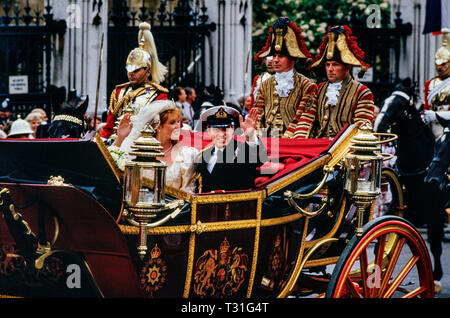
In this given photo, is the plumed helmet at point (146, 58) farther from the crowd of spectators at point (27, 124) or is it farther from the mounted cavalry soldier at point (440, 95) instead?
the mounted cavalry soldier at point (440, 95)

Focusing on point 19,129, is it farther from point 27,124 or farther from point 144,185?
point 144,185

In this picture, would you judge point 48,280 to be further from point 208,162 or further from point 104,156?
point 208,162

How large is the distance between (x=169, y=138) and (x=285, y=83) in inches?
79.1

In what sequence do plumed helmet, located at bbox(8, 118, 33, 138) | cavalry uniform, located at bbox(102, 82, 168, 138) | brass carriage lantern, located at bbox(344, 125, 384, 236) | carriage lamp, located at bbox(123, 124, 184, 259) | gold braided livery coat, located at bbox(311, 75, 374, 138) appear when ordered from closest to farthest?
carriage lamp, located at bbox(123, 124, 184, 259)
brass carriage lantern, located at bbox(344, 125, 384, 236)
gold braided livery coat, located at bbox(311, 75, 374, 138)
cavalry uniform, located at bbox(102, 82, 168, 138)
plumed helmet, located at bbox(8, 118, 33, 138)

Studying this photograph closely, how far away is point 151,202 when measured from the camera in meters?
4.09

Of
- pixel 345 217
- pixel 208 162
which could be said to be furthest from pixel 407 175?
pixel 208 162

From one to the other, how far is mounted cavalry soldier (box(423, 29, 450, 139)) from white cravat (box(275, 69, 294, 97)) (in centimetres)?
171

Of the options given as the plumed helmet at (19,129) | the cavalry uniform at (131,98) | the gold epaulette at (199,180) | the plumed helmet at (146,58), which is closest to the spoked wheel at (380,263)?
the gold epaulette at (199,180)

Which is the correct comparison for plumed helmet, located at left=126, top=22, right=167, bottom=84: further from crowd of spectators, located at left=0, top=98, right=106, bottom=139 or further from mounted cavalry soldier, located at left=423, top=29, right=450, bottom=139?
mounted cavalry soldier, located at left=423, top=29, right=450, bottom=139

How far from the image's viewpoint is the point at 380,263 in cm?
515

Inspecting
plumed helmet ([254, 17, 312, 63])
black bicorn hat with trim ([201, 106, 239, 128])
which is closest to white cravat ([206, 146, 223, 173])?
black bicorn hat with trim ([201, 106, 239, 128])

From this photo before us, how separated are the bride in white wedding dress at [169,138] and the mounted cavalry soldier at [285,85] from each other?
1.73m

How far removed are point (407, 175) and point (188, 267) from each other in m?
5.16

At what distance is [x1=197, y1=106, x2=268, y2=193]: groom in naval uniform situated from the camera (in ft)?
15.8
